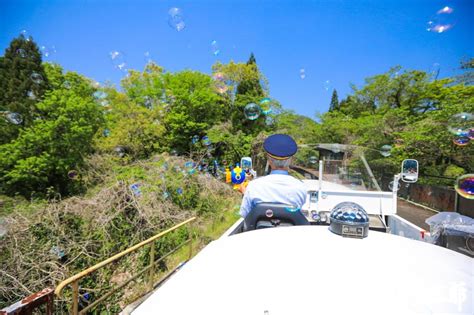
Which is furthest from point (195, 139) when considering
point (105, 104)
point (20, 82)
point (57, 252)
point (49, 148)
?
point (57, 252)

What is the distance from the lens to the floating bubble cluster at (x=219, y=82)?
23.5 metres

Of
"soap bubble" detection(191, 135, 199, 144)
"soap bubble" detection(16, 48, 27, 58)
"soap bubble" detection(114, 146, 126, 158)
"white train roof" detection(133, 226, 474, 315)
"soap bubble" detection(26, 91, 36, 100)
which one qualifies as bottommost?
"white train roof" detection(133, 226, 474, 315)

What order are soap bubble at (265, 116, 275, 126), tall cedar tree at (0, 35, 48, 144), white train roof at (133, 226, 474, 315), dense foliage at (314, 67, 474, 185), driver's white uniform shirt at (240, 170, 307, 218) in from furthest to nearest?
1. soap bubble at (265, 116, 275, 126)
2. tall cedar tree at (0, 35, 48, 144)
3. dense foliage at (314, 67, 474, 185)
4. driver's white uniform shirt at (240, 170, 307, 218)
5. white train roof at (133, 226, 474, 315)

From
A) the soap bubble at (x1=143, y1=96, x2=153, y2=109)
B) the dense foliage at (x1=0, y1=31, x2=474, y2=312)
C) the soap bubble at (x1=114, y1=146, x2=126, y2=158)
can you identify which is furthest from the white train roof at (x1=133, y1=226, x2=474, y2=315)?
the soap bubble at (x1=143, y1=96, x2=153, y2=109)

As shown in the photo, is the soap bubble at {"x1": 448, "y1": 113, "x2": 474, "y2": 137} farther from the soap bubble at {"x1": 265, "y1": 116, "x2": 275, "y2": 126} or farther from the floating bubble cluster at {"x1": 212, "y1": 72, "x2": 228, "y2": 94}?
the floating bubble cluster at {"x1": 212, "y1": 72, "x2": 228, "y2": 94}

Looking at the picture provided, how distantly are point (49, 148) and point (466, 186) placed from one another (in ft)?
72.8

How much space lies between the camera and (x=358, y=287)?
3.16 feet

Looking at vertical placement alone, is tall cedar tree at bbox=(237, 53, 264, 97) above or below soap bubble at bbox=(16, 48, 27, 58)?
below

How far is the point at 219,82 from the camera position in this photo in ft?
80.7

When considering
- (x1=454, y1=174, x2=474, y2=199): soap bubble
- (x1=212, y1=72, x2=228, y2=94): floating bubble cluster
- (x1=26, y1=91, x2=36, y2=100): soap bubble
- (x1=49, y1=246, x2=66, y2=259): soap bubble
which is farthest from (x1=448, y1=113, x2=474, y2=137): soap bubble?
(x1=26, y1=91, x2=36, y2=100): soap bubble

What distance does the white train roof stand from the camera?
0.90 m

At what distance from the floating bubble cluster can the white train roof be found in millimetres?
22955

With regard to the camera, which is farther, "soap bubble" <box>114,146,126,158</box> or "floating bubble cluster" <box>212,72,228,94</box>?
"floating bubble cluster" <box>212,72,228,94</box>

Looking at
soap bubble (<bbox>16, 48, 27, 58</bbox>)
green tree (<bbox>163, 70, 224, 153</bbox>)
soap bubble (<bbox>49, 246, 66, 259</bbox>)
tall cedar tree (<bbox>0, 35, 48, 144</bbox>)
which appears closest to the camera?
soap bubble (<bbox>49, 246, 66, 259</bbox>)
